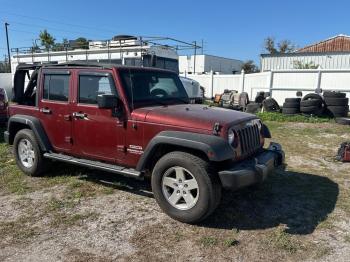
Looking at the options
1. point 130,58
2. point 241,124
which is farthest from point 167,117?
point 130,58

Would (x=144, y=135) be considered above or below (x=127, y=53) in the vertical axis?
below

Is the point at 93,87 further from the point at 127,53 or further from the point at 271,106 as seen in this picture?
the point at 271,106

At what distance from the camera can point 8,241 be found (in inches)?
150

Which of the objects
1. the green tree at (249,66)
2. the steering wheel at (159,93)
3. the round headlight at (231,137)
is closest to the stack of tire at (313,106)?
the steering wheel at (159,93)

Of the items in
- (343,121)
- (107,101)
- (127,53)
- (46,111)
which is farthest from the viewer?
(127,53)

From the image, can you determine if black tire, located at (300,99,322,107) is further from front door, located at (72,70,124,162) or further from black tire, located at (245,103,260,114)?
front door, located at (72,70,124,162)

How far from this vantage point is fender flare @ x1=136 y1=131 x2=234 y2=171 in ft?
12.6

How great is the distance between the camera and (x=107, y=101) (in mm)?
4414

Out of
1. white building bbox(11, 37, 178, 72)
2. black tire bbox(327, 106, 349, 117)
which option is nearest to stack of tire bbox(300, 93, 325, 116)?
black tire bbox(327, 106, 349, 117)

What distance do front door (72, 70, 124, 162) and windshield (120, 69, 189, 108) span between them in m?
0.24

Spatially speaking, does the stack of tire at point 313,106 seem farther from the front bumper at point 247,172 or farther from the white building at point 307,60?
the white building at point 307,60

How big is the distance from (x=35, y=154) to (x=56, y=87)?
119 cm

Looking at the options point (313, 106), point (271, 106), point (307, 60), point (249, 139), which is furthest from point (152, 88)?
point (307, 60)

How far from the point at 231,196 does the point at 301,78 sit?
12.2 meters
